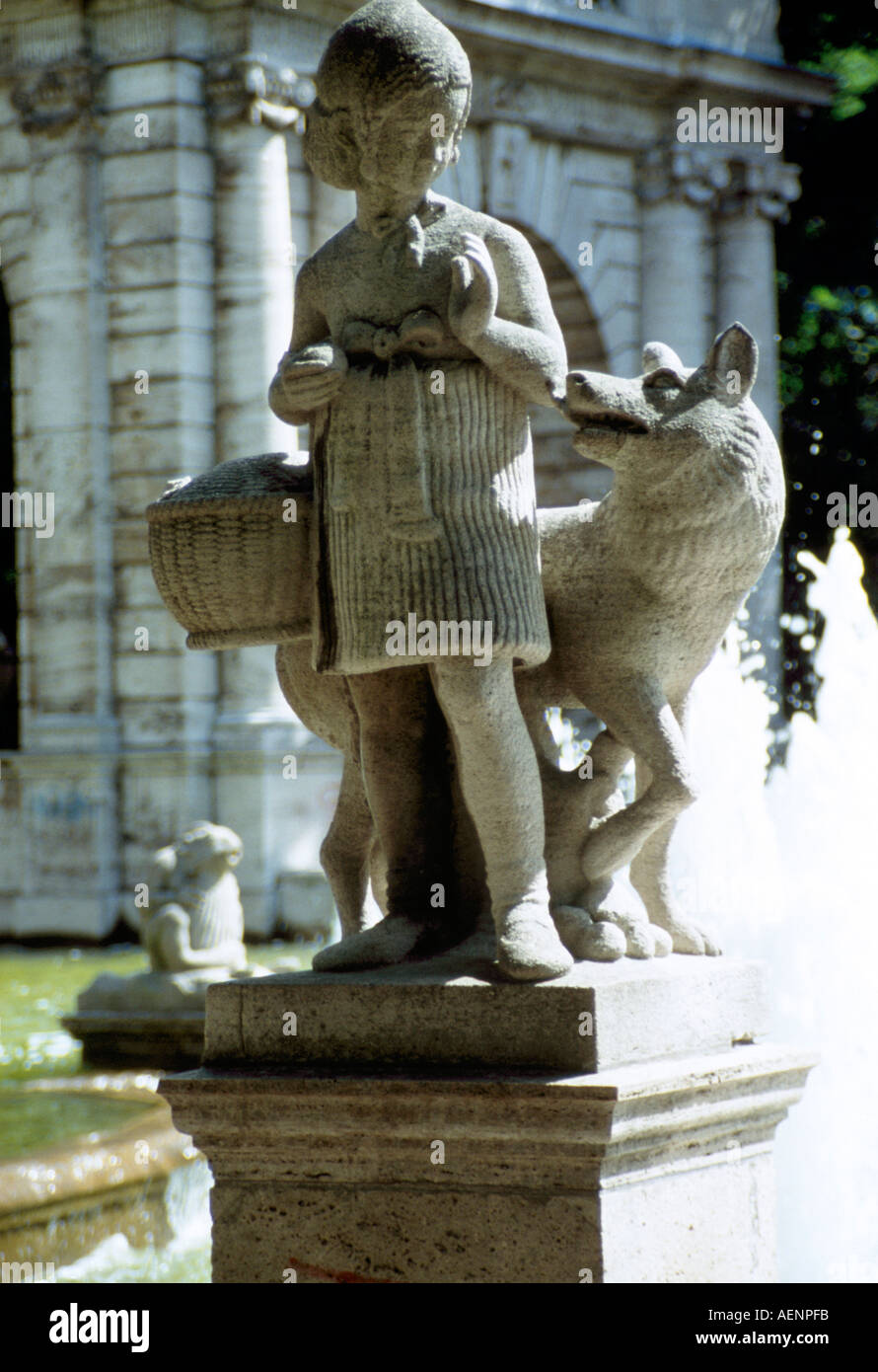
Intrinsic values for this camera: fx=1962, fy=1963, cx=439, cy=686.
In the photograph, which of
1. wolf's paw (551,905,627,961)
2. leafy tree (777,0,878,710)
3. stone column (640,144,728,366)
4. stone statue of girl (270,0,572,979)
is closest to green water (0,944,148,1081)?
wolf's paw (551,905,627,961)

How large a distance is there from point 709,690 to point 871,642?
1.20 metres

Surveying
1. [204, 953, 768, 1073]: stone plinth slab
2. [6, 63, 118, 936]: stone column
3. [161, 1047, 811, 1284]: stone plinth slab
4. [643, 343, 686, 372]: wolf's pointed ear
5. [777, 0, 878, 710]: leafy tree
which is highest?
[777, 0, 878, 710]: leafy tree

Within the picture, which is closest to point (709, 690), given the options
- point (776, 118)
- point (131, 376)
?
point (131, 376)

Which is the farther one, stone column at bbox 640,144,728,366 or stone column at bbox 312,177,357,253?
stone column at bbox 640,144,728,366

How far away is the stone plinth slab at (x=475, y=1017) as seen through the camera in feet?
12.4

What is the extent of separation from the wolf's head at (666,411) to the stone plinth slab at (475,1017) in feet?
3.43

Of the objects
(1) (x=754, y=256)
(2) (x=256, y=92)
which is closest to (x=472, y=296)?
(2) (x=256, y=92)

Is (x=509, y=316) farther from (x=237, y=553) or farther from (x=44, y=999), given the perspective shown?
(x=44, y=999)

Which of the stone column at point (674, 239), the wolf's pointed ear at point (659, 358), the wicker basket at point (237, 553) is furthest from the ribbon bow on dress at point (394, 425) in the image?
the stone column at point (674, 239)

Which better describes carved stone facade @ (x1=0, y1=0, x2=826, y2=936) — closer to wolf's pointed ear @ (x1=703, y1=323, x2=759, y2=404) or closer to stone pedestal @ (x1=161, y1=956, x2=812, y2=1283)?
stone pedestal @ (x1=161, y1=956, x2=812, y2=1283)

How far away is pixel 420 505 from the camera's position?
13.0ft

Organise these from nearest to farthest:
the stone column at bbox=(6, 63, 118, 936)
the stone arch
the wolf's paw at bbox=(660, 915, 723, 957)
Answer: the wolf's paw at bbox=(660, 915, 723, 957) → the stone column at bbox=(6, 63, 118, 936) → the stone arch

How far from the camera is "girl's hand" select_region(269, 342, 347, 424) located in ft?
13.3
